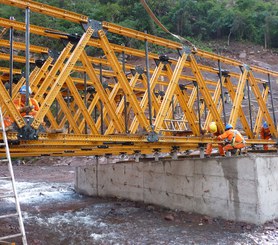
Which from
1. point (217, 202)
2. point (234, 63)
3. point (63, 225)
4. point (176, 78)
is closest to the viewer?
point (176, 78)

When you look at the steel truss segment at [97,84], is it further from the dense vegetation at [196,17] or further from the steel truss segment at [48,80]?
the dense vegetation at [196,17]

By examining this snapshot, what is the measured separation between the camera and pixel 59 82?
20.7 feet

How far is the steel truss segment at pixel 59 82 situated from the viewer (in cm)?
589

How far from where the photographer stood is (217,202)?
927cm

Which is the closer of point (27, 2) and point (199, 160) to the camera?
point (27, 2)

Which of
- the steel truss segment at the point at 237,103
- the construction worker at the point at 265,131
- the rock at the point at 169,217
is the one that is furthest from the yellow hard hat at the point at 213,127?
the construction worker at the point at 265,131

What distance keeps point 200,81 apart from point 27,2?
203 inches

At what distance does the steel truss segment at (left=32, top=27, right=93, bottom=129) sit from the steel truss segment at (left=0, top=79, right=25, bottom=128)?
0.87ft

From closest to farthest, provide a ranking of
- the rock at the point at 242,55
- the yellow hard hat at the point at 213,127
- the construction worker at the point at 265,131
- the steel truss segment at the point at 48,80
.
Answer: the steel truss segment at the point at 48,80 < the yellow hard hat at the point at 213,127 < the construction worker at the point at 265,131 < the rock at the point at 242,55

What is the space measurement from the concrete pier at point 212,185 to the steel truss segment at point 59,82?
5.02m

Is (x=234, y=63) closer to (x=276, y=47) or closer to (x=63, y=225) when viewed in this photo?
(x=63, y=225)

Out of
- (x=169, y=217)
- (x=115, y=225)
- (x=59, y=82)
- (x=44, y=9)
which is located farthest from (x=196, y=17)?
(x=59, y=82)

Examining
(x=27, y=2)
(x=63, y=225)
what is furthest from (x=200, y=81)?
(x=63, y=225)

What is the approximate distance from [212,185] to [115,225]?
3129mm
